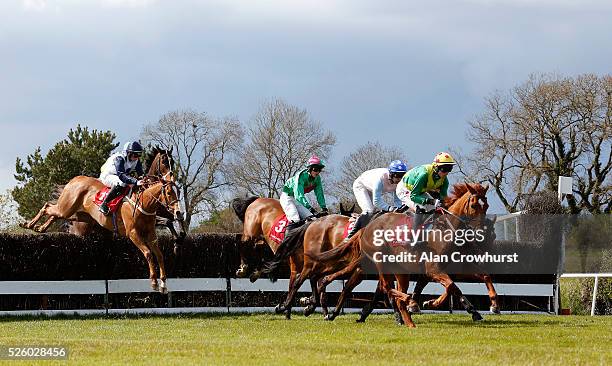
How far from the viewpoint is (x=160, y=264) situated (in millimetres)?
15961

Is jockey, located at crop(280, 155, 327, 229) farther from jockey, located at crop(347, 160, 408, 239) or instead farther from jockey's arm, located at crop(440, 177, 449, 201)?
jockey's arm, located at crop(440, 177, 449, 201)

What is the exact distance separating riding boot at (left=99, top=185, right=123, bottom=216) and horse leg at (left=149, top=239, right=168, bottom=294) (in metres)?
1.19

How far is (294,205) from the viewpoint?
49.9ft

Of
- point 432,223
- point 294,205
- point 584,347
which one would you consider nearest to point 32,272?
point 294,205

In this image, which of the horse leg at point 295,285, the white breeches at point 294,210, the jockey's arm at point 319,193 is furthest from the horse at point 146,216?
the horse leg at point 295,285

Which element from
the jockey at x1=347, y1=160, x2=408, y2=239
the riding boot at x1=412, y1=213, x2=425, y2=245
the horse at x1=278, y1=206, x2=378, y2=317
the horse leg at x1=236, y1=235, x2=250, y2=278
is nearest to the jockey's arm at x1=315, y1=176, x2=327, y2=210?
the jockey at x1=347, y1=160, x2=408, y2=239

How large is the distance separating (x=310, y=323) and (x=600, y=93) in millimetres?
30634

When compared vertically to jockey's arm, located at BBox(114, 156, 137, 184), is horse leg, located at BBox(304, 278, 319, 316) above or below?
below

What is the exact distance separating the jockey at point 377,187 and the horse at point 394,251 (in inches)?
19.5

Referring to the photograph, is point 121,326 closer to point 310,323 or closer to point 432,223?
point 310,323

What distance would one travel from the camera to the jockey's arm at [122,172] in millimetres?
16373

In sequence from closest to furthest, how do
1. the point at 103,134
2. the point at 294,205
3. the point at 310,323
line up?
the point at 310,323 < the point at 294,205 < the point at 103,134

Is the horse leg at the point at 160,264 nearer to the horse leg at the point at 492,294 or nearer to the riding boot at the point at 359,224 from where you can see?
the riding boot at the point at 359,224

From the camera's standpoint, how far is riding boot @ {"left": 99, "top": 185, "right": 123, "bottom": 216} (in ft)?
54.7
